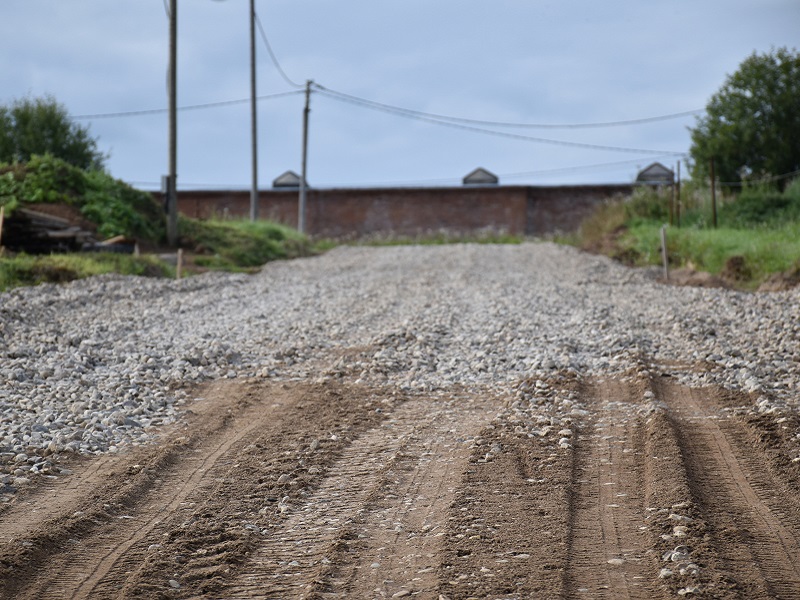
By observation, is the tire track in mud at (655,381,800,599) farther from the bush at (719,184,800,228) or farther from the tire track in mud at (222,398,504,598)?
the bush at (719,184,800,228)

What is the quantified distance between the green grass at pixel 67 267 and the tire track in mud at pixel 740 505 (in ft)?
32.8

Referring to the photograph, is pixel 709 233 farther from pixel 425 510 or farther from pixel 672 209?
pixel 425 510

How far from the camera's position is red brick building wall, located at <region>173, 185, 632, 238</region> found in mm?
38625

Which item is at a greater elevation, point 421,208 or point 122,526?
point 421,208

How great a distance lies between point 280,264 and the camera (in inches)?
819

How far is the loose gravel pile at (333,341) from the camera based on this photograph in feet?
21.0

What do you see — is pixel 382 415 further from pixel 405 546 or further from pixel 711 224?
pixel 711 224

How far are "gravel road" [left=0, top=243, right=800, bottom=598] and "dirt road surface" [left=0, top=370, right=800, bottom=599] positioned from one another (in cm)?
2

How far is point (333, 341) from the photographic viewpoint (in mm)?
9125

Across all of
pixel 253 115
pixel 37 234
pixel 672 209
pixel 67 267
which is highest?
pixel 253 115

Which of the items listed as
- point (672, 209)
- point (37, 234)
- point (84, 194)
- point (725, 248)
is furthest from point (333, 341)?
point (672, 209)

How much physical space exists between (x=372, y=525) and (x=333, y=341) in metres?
5.07

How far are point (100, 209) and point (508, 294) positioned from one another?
12.1 metres

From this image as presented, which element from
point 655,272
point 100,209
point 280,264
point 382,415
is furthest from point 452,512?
point 100,209
